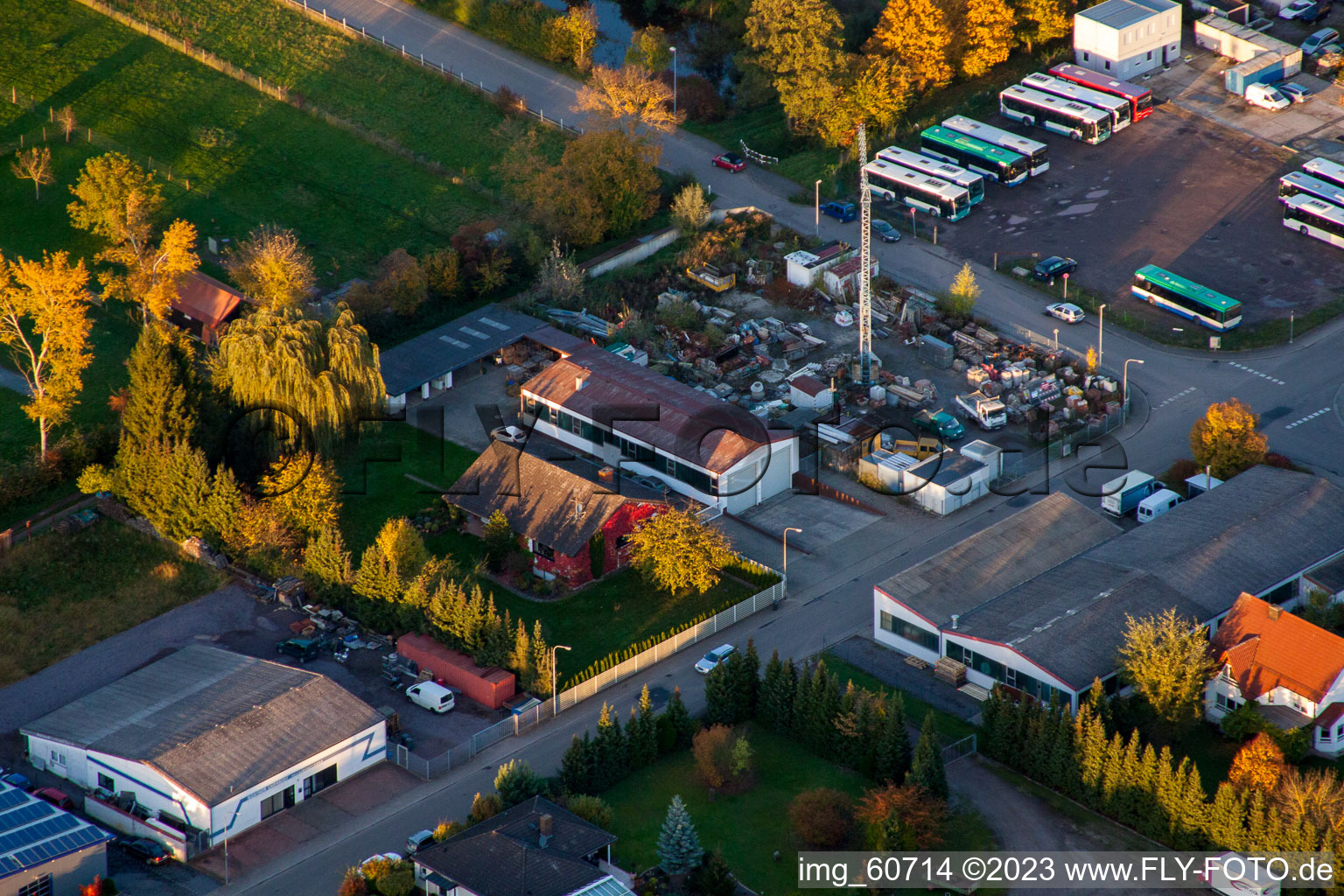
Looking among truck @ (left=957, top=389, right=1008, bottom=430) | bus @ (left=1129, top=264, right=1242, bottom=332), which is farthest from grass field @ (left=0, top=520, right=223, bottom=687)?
bus @ (left=1129, top=264, right=1242, bottom=332)

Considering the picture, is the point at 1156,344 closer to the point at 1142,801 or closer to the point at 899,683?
the point at 899,683

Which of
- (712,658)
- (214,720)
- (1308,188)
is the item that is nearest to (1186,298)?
(1308,188)

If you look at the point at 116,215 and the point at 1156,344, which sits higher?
the point at 116,215

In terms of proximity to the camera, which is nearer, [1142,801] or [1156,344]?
[1142,801]

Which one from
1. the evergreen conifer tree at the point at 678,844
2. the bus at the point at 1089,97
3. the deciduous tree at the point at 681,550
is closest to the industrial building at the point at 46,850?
the evergreen conifer tree at the point at 678,844

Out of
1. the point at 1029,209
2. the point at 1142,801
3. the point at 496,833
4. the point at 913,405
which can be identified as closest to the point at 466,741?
the point at 496,833

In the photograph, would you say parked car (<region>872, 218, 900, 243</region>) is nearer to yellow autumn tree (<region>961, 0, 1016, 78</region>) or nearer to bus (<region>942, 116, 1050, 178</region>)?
bus (<region>942, 116, 1050, 178</region>)
